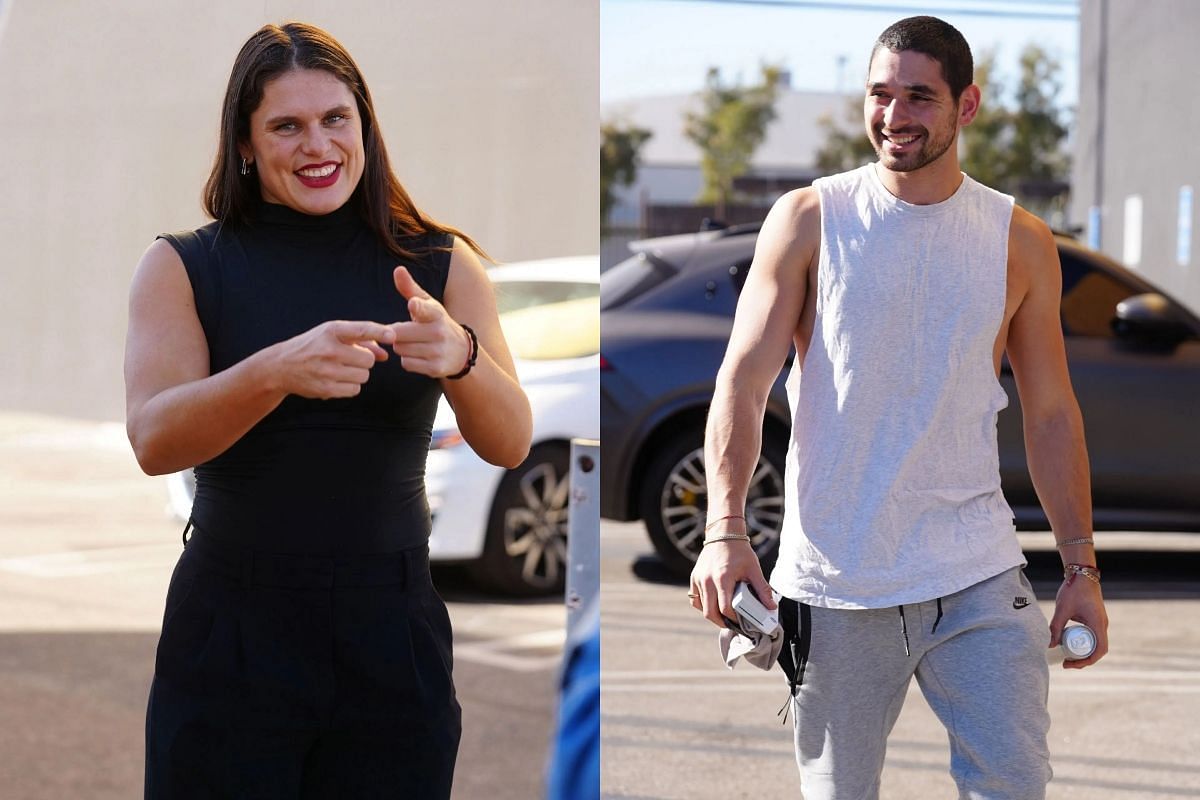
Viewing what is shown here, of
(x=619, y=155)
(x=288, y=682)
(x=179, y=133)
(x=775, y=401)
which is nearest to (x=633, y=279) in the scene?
(x=775, y=401)

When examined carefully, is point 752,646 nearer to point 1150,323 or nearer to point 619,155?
point 1150,323

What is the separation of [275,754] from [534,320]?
1.55 metres

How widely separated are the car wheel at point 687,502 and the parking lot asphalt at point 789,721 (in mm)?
223

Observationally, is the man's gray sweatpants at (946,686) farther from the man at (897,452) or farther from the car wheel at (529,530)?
the car wheel at (529,530)

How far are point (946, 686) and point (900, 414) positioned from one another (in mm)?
438

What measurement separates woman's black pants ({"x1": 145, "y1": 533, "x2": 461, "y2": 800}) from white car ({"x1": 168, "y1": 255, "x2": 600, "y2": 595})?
0.99 m

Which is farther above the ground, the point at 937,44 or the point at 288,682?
the point at 937,44

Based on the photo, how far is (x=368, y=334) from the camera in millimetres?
1844

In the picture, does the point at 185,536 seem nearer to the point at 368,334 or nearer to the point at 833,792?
the point at 368,334

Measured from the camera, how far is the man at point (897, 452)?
2.49m

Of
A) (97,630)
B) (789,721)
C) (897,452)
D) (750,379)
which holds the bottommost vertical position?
(789,721)

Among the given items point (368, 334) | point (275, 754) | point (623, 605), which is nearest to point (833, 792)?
point (275, 754)

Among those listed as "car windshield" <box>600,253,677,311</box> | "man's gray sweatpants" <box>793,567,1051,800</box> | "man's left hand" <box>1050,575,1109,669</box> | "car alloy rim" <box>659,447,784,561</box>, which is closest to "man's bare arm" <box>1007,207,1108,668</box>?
"man's left hand" <box>1050,575,1109,669</box>

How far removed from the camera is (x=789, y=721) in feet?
17.8
